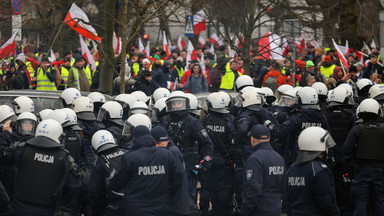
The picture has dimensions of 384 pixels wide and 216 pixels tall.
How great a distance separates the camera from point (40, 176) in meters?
8.38

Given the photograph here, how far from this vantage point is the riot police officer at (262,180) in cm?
870

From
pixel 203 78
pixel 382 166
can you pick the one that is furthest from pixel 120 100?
pixel 203 78

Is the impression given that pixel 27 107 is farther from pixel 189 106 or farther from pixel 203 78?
pixel 203 78

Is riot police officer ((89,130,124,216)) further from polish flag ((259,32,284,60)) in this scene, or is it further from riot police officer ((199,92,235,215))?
polish flag ((259,32,284,60))

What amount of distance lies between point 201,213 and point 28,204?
4.01m

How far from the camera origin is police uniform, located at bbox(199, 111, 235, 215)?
11.7 metres

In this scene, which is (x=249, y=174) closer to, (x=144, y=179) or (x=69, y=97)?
(x=144, y=179)

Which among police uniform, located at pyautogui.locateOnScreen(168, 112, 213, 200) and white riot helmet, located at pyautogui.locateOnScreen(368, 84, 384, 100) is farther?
white riot helmet, located at pyautogui.locateOnScreen(368, 84, 384, 100)

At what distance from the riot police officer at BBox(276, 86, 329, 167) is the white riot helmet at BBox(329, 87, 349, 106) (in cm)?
65

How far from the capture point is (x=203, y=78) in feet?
65.8

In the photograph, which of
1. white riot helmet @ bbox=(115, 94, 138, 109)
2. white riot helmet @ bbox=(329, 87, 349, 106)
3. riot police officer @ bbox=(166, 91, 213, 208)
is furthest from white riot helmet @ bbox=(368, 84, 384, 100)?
white riot helmet @ bbox=(115, 94, 138, 109)

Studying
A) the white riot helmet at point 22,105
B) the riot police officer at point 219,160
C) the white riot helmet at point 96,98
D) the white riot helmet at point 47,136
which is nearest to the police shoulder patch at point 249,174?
the white riot helmet at point 47,136

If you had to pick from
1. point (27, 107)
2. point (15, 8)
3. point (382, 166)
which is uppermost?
point (15, 8)

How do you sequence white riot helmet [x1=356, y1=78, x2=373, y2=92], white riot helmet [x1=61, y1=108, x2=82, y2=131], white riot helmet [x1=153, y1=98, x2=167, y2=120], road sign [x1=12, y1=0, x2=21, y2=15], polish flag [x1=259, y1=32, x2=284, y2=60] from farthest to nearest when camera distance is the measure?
polish flag [x1=259, y1=32, x2=284, y2=60] < road sign [x1=12, y1=0, x2=21, y2=15] < white riot helmet [x1=356, y1=78, x2=373, y2=92] < white riot helmet [x1=153, y1=98, x2=167, y2=120] < white riot helmet [x1=61, y1=108, x2=82, y2=131]
